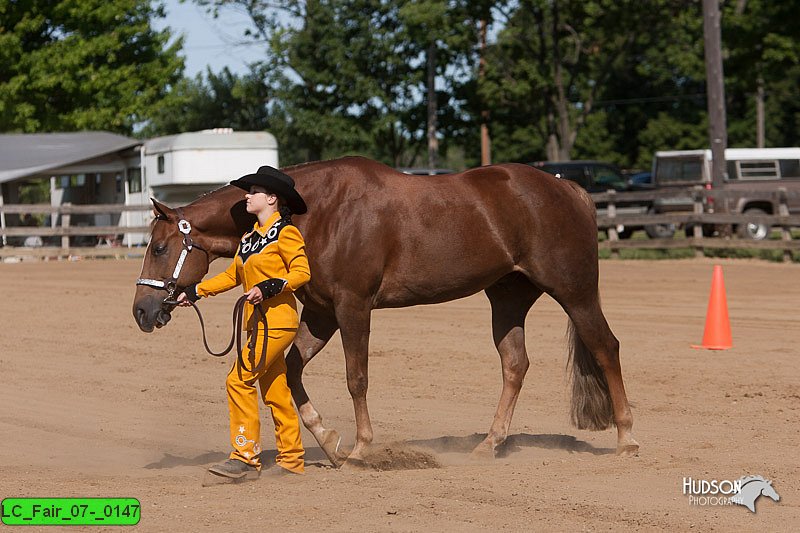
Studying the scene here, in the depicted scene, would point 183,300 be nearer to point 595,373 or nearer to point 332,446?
point 332,446

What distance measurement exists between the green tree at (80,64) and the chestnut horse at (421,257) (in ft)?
91.3

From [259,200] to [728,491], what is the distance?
9.89ft

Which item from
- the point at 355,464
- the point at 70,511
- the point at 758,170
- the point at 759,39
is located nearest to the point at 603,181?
the point at 758,170

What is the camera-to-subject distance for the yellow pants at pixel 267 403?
21.1ft

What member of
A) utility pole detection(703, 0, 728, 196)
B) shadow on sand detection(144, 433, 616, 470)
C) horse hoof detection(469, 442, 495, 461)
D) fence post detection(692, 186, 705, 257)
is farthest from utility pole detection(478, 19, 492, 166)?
horse hoof detection(469, 442, 495, 461)

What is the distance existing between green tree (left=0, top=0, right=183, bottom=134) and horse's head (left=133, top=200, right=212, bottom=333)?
27840 mm

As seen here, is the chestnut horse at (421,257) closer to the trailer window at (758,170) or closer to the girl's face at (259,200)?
the girl's face at (259,200)

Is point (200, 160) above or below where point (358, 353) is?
above

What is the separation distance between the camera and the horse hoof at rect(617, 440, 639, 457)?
7172 mm

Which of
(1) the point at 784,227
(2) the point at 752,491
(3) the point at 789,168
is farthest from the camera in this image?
(3) the point at 789,168

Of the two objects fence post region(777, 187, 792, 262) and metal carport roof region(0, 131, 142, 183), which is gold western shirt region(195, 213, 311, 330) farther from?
metal carport roof region(0, 131, 142, 183)

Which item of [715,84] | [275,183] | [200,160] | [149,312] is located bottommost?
[149,312]

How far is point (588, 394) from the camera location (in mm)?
7652

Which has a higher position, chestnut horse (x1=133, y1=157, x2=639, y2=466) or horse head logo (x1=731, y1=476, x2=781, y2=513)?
chestnut horse (x1=133, y1=157, x2=639, y2=466)
